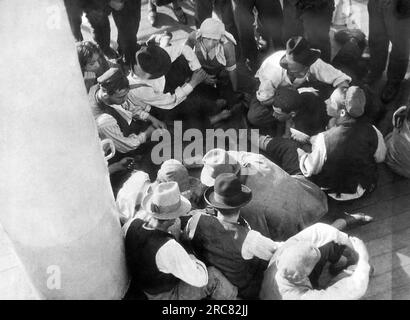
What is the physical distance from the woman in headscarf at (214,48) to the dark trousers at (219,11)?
2.47ft

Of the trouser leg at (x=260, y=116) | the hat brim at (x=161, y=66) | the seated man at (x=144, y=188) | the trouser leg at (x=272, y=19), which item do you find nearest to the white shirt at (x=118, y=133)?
the hat brim at (x=161, y=66)

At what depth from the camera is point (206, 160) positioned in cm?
401

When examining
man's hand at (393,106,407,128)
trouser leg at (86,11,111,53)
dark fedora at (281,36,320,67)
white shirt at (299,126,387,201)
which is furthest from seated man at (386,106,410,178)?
trouser leg at (86,11,111,53)

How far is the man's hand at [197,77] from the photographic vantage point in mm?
5027

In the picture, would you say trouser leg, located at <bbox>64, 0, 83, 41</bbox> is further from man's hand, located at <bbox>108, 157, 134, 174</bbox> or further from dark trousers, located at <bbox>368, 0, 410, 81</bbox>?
dark trousers, located at <bbox>368, 0, 410, 81</bbox>

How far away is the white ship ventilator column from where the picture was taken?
8.15 feet

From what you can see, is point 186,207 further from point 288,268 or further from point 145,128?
point 145,128

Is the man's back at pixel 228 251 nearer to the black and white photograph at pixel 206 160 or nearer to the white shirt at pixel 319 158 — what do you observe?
the black and white photograph at pixel 206 160

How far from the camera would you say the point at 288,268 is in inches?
127

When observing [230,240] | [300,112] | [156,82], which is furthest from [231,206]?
[156,82]

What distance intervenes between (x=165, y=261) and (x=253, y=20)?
3122mm

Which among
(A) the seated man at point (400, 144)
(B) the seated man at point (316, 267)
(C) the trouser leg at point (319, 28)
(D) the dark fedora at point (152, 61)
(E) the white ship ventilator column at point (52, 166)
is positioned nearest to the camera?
(E) the white ship ventilator column at point (52, 166)

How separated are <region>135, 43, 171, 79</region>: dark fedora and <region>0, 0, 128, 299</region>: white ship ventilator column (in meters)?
1.63
